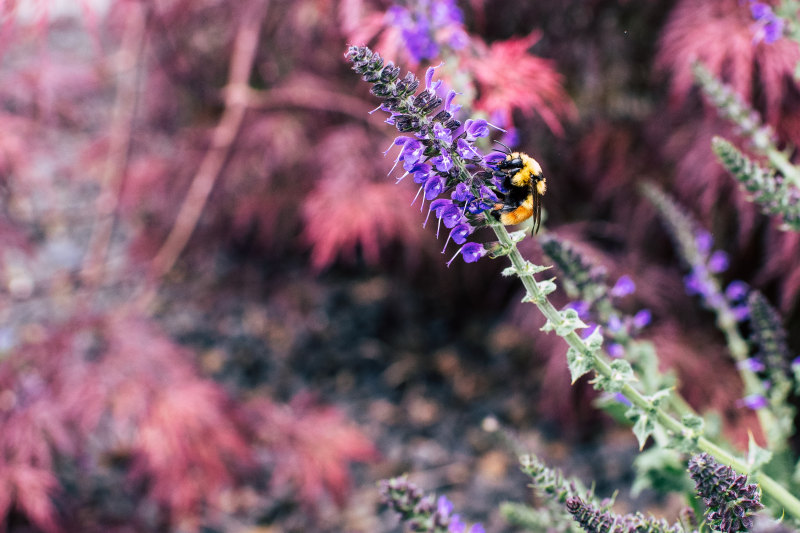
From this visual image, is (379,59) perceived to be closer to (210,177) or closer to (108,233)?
(210,177)

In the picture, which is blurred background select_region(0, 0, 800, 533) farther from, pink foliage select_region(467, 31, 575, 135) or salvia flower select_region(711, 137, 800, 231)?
salvia flower select_region(711, 137, 800, 231)

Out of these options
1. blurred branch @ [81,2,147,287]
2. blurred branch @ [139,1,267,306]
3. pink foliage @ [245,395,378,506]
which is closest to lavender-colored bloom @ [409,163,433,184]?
pink foliage @ [245,395,378,506]

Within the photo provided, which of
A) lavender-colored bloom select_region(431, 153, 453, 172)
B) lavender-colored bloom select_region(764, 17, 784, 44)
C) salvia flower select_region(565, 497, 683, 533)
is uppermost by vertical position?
lavender-colored bloom select_region(764, 17, 784, 44)

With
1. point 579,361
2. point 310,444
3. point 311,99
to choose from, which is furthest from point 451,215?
point 311,99

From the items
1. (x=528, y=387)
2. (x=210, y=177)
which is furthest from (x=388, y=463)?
(x=210, y=177)

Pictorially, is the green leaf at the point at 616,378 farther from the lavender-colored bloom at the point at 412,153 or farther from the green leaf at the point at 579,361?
the lavender-colored bloom at the point at 412,153
